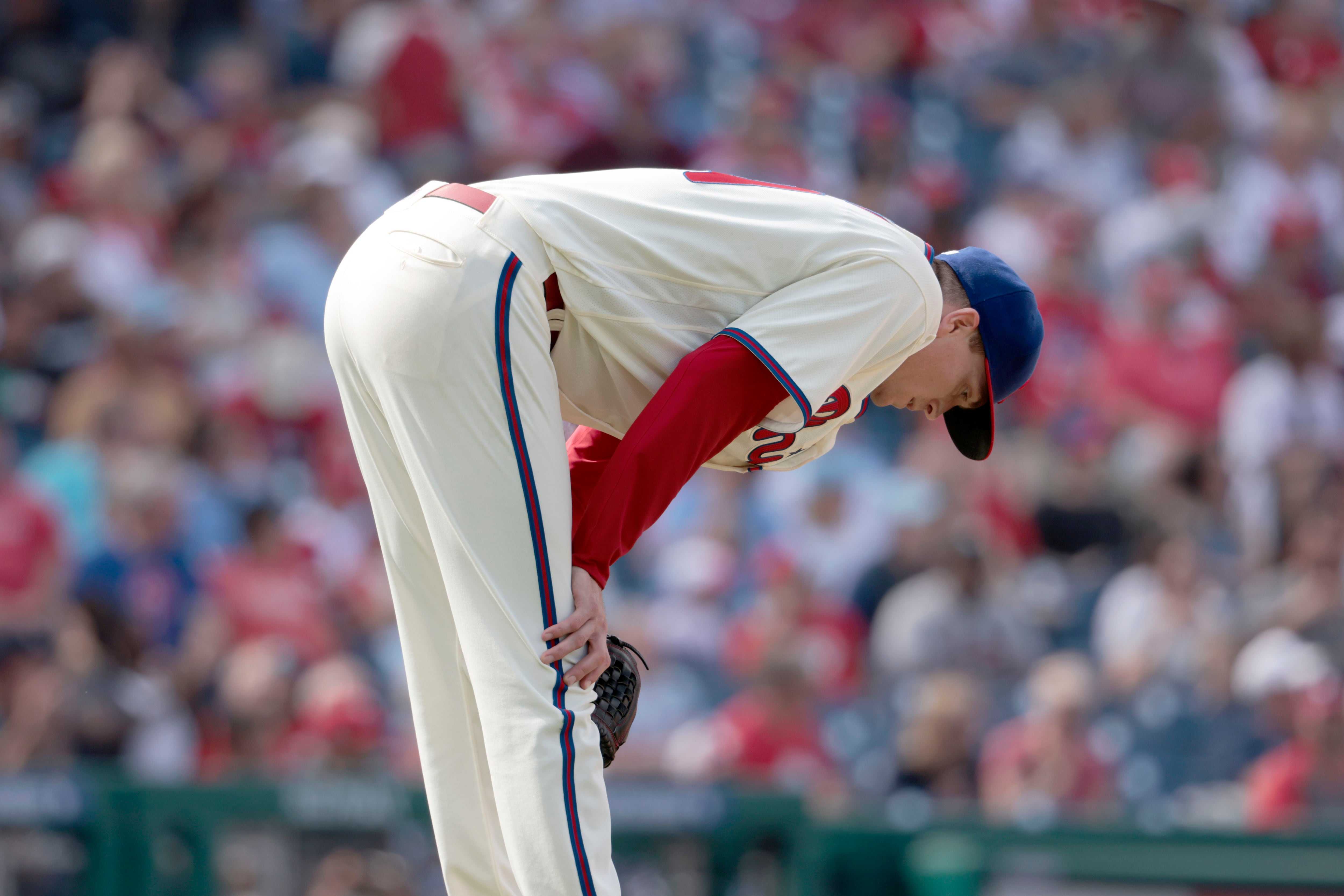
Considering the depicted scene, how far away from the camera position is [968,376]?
9.90 ft

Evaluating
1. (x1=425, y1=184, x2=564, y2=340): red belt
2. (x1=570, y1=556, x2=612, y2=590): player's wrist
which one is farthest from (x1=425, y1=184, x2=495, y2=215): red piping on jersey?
(x1=570, y1=556, x2=612, y2=590): player's wrist

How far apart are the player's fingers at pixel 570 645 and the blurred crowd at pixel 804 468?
11.4 ft

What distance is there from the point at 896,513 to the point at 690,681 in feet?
5.16

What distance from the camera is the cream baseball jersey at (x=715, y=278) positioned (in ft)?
8.71

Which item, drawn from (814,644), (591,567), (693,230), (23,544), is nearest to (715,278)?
(693,230)

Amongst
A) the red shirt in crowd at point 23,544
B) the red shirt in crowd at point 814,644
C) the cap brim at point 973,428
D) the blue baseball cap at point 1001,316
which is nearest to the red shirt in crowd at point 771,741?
the red shirt in crowd at point 814,644

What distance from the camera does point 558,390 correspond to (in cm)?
275

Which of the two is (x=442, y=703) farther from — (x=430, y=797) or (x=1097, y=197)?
(x=1097, y=197)

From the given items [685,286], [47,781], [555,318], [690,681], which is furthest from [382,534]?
[690,681]

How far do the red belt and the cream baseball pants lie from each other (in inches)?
0.8

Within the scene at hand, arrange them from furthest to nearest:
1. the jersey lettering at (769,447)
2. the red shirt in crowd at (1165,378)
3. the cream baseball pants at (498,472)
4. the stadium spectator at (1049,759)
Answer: the red shirt in crowd at (1165,378) < the stadium spectator at (1049,759) < the jersey lettering at (769,447) < the cream baseball pants at (498,472)

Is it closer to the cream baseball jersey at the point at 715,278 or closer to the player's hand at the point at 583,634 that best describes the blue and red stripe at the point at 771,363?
the cream baseball jersey at the point at 715,278

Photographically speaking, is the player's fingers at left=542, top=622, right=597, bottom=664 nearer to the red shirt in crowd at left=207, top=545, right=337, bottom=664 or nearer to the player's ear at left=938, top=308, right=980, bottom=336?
the player's ear at left=938, top=308, right=980, bottom=336

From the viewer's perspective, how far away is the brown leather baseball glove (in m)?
2.73
